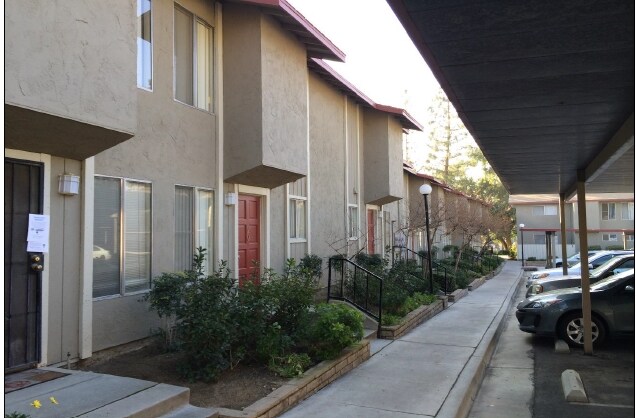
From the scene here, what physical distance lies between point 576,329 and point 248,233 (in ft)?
19.6

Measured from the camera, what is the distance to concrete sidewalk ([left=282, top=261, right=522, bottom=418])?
211 inches

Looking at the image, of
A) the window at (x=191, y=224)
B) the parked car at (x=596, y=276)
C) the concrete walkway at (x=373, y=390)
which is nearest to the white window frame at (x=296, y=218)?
the window at (x=191, y=224)

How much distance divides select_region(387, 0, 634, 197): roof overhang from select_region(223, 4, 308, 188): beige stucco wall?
11.7 ft

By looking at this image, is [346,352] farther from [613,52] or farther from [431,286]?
[431,286]

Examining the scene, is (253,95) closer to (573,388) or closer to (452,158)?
(573,388)

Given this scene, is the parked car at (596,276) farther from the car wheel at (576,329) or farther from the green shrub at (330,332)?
the green shrub at (330,332)

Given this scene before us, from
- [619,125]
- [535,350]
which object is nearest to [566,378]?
[535,350]

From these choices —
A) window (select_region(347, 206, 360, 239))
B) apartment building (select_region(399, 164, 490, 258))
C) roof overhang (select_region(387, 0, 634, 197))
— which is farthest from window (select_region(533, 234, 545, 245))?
roof overhang (select_region(387, 0, 634, 197))

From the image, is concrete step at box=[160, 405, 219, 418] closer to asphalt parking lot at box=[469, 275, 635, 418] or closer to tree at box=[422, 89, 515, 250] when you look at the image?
asphalt parking lot at box=[469, 275, 635, 418]

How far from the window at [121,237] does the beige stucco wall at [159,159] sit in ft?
0.37

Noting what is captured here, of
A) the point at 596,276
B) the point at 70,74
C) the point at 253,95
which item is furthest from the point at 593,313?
the point at 70,74

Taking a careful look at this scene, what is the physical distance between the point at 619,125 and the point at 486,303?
900 cm

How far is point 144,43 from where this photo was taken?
289 inches

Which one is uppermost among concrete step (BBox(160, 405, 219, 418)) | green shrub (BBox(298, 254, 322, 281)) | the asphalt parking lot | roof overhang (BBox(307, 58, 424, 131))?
roof overhang (BBox(307, 58, 424, 131))
